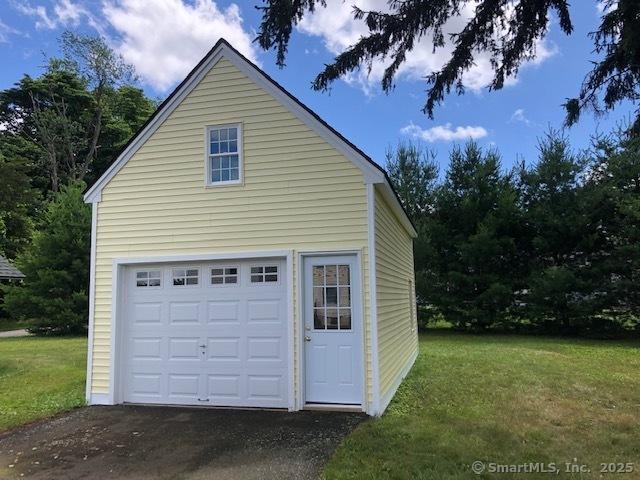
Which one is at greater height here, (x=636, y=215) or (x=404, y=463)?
(x=636, y=215)

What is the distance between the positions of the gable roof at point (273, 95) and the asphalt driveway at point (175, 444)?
3535 mm

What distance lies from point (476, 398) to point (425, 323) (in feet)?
44.4

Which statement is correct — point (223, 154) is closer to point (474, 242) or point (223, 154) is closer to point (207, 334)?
point (207, 334)

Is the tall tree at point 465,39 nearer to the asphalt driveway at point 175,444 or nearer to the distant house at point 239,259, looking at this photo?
the distant house at point 239,259

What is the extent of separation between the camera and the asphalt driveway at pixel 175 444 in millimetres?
4941

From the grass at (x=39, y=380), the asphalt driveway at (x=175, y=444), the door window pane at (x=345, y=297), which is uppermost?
the door window pane at (x=345, y=297)

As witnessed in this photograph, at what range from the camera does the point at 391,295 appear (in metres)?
8.78

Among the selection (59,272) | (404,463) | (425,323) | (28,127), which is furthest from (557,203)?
(28,127)

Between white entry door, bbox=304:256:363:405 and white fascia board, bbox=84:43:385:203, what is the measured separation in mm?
1448

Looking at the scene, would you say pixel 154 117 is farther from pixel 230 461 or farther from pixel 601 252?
pixel 601 252

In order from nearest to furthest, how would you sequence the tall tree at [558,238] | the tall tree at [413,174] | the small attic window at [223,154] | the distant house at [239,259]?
the distant house at [239,259]
the small attic window at [223,154]
the tall tree at [558,238]
the tall tree at [413,174]

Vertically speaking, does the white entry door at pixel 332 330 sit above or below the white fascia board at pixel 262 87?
below

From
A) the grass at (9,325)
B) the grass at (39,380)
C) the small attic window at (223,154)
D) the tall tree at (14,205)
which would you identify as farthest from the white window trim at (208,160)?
the grass at (9,325)

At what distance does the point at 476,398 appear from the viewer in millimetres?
7867
